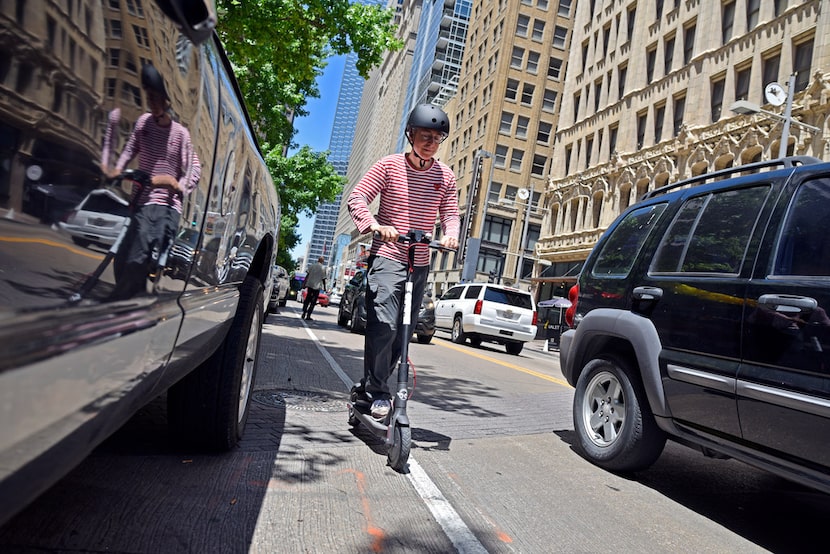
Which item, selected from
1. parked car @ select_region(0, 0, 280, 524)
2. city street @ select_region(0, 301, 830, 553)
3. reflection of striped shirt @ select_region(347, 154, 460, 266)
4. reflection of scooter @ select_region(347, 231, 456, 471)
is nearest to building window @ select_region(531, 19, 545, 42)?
city street @ select_region(0, 301, 830, 553)

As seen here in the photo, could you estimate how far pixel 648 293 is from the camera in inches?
165

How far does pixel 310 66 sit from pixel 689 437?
11.3 m

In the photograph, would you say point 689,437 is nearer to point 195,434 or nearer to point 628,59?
point 195,434

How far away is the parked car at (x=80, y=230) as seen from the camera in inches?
41.2

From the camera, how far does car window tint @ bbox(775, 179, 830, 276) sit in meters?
3.19

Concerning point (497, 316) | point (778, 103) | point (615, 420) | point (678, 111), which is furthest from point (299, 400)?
point (678, 111)

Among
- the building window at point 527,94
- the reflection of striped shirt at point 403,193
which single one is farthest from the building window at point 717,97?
Result: the building window at point 527,94

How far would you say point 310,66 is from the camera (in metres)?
13.2

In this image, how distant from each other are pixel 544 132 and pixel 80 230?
194ft

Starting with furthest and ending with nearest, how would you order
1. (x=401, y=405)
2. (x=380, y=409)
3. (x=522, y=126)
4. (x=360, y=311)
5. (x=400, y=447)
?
(x=522, y=126)
(x=360, y=311)
(x=380, y=409)
(x=401, y=405)
(x=400, y=447)

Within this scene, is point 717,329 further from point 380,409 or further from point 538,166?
point 538,166

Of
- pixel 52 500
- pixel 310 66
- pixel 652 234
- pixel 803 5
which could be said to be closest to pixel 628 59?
pixel 803 5

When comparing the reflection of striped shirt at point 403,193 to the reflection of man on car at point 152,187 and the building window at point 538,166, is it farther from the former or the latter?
the building window at point 538,166

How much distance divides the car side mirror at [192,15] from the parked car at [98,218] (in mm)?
451
